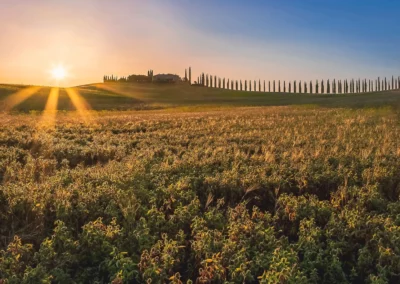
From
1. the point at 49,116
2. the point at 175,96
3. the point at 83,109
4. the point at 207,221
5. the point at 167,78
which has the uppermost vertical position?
the point at 167,78

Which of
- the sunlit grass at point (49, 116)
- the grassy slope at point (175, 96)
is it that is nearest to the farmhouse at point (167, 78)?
the grassy slope at point (175, 96)

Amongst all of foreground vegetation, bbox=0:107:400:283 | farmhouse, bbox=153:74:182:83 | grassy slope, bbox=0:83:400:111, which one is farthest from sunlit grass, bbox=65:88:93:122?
farmhouse, bbox=153:74:182:83

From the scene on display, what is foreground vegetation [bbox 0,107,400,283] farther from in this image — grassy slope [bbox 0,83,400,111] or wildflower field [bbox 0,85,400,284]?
grassy slope [bbox 0,83,400,111]

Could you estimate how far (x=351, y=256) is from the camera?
560 cm

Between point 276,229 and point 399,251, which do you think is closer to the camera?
point 399,251

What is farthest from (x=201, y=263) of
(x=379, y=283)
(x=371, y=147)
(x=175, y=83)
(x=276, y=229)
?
(x=175, y=83)

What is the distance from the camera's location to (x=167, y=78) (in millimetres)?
133250


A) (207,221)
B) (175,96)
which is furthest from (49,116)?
(175,96)

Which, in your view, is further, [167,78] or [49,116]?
[167,78]

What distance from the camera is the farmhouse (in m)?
131

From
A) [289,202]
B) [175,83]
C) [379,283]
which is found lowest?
[379,283]

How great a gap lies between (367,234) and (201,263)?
2732mm

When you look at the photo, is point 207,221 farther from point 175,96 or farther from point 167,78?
point 167,78

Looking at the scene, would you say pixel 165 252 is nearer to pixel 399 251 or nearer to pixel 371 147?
pixel 399 251
